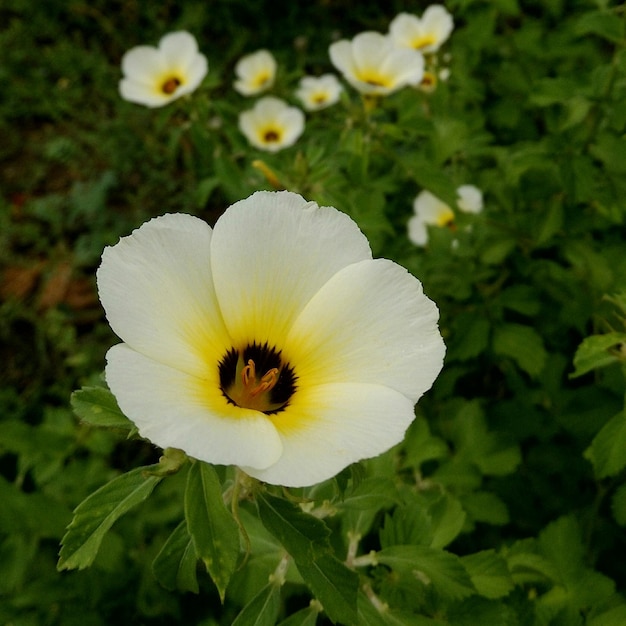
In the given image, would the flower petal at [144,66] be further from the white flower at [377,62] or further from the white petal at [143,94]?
the white flower at [377,62]

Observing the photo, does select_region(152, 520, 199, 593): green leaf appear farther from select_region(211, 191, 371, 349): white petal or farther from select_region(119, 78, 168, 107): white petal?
select_region(119, 78, 168, 107): white petal

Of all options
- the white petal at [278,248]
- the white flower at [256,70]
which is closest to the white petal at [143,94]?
the white flower at [256,70]

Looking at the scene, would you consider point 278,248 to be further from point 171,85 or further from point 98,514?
point 171,85

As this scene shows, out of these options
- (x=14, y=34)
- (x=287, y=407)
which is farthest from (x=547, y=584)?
(x=14, y=34)

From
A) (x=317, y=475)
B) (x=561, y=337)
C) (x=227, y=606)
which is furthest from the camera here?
(x=561, y=337)

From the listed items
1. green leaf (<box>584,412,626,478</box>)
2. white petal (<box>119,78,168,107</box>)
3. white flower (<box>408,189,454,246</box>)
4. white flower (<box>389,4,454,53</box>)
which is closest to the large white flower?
green leaf (<box>584,412,626,478</box>)

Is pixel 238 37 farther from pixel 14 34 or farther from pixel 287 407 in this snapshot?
pixel 287 407
